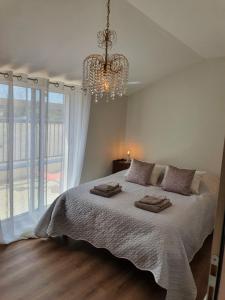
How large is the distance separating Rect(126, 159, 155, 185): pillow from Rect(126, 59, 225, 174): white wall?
75cm

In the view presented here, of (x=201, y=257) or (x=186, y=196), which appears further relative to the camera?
(x=186, y=196)

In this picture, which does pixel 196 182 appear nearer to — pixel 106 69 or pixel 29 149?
pixel 106 69

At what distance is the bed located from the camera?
6.93 ft

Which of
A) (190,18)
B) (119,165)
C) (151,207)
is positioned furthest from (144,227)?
(119,165)

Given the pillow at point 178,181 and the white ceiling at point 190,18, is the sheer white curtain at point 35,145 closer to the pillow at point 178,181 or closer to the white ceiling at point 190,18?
the pillow at point 178,181

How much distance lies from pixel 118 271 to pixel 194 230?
2.96 ft

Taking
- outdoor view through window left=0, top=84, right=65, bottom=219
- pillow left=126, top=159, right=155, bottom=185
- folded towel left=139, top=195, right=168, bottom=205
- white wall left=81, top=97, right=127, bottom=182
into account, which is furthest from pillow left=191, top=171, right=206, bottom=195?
outdoor view through window left=0, top=84, right=65, bottom=219

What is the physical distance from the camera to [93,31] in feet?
8.45

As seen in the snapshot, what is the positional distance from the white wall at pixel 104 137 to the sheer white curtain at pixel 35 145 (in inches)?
11.0

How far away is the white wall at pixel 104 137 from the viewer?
4.12 meters

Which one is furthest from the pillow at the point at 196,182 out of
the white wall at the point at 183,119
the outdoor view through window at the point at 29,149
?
the outdoor view through window at the point at 29,149

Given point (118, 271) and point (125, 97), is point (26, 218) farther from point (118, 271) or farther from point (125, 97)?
point (125, 97)

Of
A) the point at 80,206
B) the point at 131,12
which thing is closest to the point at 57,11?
the point at 131,12

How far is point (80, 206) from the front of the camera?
2826 mm
